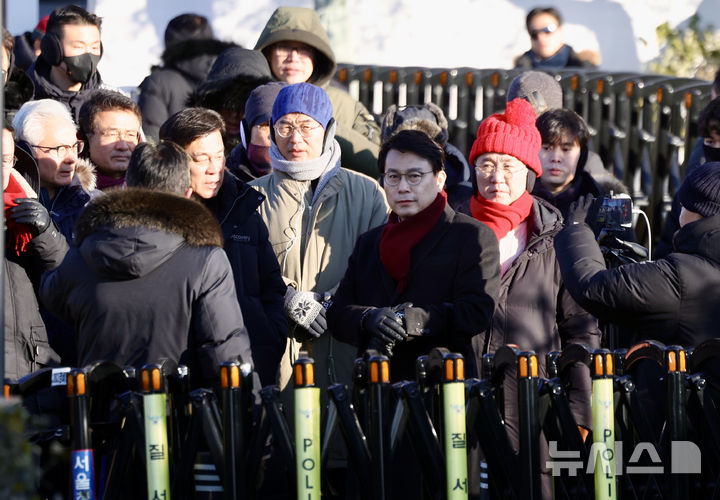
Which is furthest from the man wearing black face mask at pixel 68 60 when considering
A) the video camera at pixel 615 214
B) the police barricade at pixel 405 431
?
the police barricade at pixel 405 431

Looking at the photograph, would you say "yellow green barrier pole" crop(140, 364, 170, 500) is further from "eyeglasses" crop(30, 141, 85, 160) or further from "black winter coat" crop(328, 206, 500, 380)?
"eyeglasses" crop(30, 141, 85, 160)

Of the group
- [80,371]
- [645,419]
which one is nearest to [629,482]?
[645,419]

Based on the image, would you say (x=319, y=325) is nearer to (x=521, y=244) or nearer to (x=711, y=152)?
(x=521, y=244)

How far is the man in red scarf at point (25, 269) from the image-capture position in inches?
190

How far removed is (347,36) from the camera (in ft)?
38.2

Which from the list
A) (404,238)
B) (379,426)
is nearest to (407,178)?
(404,238)

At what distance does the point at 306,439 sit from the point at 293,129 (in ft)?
6.62

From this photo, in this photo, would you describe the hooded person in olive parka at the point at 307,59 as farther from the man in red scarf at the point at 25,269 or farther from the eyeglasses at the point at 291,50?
the man in red scarf at the point at 25,269

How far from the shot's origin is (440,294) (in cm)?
475

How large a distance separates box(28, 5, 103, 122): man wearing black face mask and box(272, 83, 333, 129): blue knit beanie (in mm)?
1666

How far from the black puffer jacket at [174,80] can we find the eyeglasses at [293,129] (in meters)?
1.98

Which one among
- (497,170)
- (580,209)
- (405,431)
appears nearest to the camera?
(405,431)

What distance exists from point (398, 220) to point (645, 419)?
1.27 metres

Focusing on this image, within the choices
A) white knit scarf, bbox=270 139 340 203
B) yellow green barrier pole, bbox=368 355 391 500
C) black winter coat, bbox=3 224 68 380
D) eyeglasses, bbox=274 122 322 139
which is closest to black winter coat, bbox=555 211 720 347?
yellow green barrier pole, bbox=368 355 391 500
